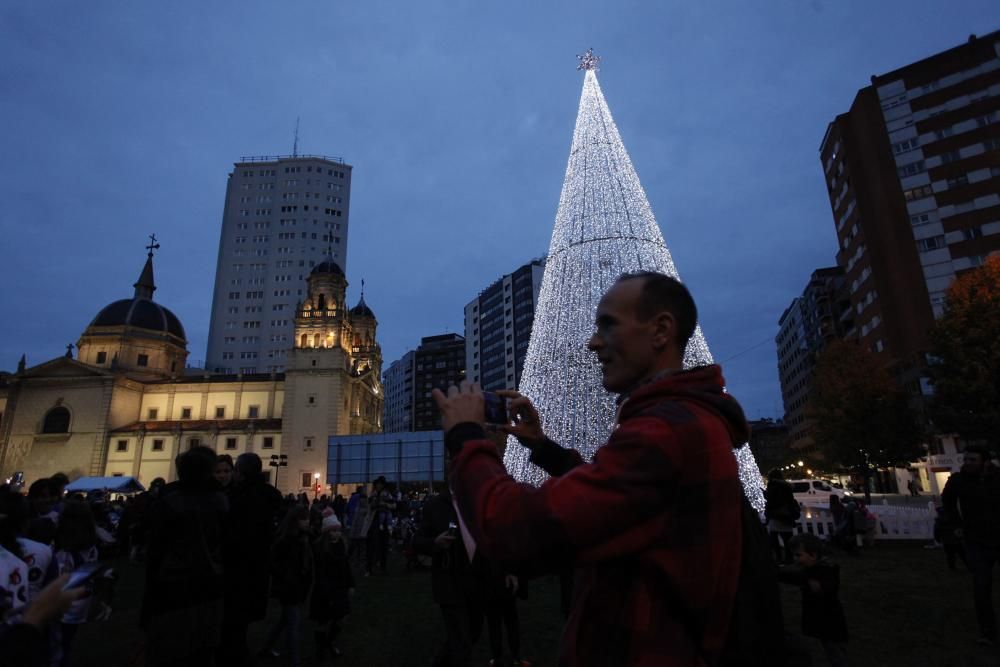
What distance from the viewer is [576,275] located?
13531 mm

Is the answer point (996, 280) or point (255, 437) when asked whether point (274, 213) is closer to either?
point (255, 437)

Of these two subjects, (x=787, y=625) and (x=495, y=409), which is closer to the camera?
(x=495, y=409)

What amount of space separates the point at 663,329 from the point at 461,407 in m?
0.63

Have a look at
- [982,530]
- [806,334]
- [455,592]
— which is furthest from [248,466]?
[806,334]

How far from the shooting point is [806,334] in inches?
2660

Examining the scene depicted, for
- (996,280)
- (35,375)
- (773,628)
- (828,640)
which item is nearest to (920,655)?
(828,640)

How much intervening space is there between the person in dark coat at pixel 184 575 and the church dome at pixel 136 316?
71.2m

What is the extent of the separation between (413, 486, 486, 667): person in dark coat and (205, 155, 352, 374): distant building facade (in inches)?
3202

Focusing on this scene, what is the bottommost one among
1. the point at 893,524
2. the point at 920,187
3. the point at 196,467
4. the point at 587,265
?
the point at 893,524

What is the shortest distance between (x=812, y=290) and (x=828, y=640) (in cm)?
6766

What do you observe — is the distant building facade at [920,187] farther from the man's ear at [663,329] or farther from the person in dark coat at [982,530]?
the man's ear at [663,329]

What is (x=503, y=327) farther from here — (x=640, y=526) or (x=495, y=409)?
(x=640, y=526)

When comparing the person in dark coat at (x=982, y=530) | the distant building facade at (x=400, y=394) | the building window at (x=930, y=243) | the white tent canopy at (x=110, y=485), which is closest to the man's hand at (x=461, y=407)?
the person in dark coat at (x=982, y=530)

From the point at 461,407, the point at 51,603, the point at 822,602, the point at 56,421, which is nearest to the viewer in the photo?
the point at 461,407
